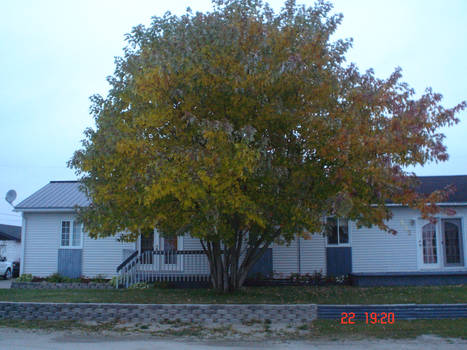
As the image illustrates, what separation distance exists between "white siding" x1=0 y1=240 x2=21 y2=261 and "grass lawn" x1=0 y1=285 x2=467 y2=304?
50.8 ft

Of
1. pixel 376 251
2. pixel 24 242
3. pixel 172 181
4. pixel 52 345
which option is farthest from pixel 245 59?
pixel 24 242

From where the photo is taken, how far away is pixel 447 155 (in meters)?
10.5

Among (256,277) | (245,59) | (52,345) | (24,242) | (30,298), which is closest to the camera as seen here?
(52,345)

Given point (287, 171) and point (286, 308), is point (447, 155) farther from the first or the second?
point (286, 308)

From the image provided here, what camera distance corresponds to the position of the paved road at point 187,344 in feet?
27.2

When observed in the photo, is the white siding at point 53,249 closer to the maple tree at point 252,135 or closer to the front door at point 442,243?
the maple tree at point 252,135

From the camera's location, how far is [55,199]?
19078 mm

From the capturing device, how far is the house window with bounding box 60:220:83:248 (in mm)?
18422

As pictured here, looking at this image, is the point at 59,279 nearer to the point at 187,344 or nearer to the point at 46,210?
the point at 46,210

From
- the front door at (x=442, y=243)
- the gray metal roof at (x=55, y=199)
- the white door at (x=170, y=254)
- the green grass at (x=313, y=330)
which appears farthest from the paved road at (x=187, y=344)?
the front door at (x=442, y=243)

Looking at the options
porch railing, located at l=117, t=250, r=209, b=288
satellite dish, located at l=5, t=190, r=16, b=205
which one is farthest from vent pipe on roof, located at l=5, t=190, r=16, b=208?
porch railing, located at l=117, t=250, r=209, b=288

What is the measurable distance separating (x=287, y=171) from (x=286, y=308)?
A: 3.02 metres

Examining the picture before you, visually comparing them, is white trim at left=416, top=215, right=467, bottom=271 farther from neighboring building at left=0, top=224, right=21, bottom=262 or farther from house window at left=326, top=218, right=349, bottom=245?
neighboring building at left=0, top=224, right=21, bottom=262

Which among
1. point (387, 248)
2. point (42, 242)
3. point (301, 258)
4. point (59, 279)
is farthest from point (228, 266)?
point (42, 242)
